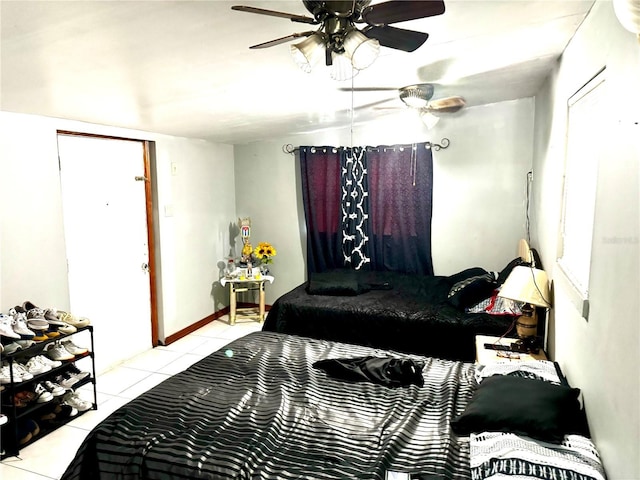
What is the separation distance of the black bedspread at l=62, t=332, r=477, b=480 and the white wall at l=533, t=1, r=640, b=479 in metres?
0.53

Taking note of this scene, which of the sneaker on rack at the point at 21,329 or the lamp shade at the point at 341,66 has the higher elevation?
the lamp shade at the point at 341,66

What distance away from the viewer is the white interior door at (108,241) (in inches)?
134

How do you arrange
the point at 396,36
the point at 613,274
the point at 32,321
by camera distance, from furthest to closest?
the point at 32,321 → the point at 396,36 → the point at 613,274

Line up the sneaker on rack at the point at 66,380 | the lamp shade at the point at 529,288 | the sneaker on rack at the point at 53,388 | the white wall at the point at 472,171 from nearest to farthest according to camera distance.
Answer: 1. the lamp shade at the point at 529,288
2. the sneaker on rack at the point at 53,388
3. the sneaker on rack at the point at 66,380
4. the white wall at the point at 472,171

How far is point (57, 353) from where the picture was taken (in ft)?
9.51

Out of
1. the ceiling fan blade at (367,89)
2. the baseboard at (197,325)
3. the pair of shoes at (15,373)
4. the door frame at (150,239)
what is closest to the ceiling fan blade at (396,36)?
the ceiling fan blade at (367,89)

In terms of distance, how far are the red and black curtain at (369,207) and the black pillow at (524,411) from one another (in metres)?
2.89

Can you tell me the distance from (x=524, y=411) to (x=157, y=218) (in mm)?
3649

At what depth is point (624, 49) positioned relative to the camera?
1.37 meters

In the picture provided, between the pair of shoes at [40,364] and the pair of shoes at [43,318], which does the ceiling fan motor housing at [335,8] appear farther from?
the pair of shoes at [40,364]

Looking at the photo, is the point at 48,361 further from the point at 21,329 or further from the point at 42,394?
the point at 21,329

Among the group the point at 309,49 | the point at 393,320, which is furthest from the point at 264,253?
the point at 309,49

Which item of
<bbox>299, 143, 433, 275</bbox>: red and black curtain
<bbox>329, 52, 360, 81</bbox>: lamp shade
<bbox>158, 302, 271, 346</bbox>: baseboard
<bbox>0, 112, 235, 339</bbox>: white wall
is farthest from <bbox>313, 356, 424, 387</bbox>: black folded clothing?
<bbox>158, 302, 271, 346</bbox>: baseboard

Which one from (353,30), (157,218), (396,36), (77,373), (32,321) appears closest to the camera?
(353,30)
